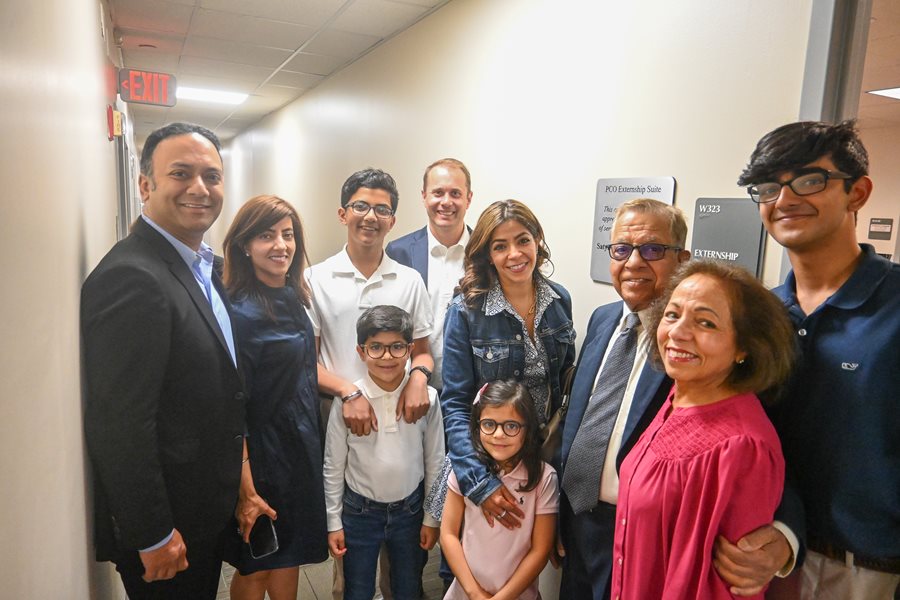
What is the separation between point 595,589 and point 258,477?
1056 millimetres

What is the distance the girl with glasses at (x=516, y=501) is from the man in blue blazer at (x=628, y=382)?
4.7 inches

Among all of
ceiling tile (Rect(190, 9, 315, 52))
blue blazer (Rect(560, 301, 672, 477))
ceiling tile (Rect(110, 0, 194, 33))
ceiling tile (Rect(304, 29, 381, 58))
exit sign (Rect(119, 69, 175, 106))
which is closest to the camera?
blue blazer (Rect(560, 301, 672, 477))

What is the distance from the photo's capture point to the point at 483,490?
1.69 meters

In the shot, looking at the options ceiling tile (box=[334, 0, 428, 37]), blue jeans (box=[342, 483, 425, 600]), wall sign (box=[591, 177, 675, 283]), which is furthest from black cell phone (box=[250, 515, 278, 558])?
ceiling tile (box=[334, 0, 428, 37])

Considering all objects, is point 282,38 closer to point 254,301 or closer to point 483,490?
point 254,301

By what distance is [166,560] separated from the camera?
1.36 meters

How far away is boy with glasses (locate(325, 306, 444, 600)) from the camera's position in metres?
1.86

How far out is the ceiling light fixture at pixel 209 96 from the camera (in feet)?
20.8

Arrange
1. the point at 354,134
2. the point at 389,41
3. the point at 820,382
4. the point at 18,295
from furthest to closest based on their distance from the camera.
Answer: the point at 354,134 → the point at 389,41 → the point at 820,382 → the point at 18,295

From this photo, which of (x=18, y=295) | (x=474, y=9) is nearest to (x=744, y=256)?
(x=18, y=295)

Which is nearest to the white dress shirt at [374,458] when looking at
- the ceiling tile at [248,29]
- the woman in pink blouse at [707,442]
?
the woman in pink blouse at [707,442]

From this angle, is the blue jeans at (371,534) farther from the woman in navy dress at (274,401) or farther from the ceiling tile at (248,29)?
the ceiling tile at (248,29)

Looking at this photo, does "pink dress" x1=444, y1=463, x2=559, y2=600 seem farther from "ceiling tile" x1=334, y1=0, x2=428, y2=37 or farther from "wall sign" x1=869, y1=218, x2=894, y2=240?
"wall sign" x1=869, y1=218, x2=894, y2=240

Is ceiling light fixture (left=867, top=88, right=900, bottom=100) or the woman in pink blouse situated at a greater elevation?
ceiling light fixture (left=867, top=88, right=900, bottom=100)
